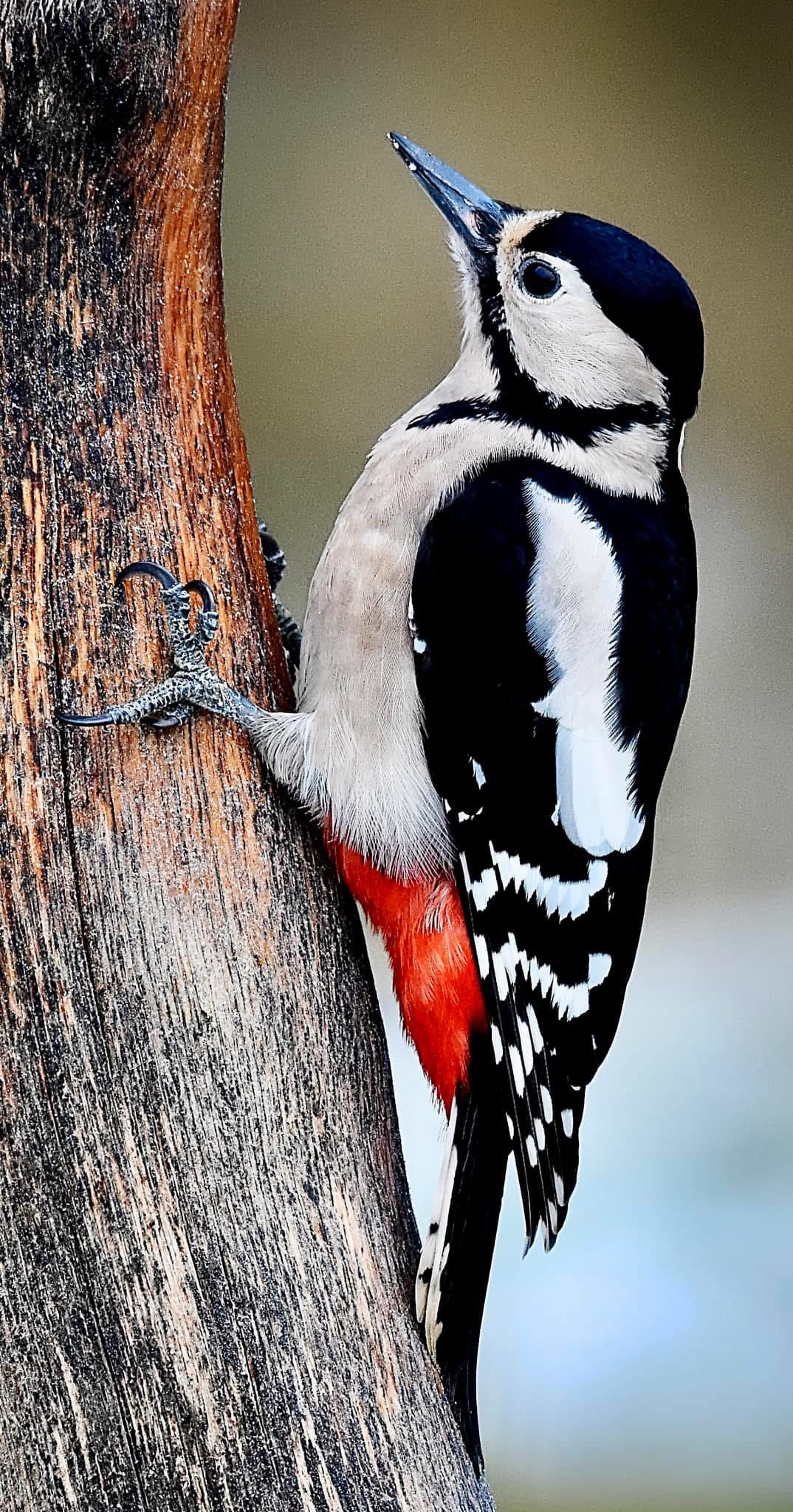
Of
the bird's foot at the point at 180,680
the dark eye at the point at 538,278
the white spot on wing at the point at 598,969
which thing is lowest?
the white spot on wing at the point at 598,969

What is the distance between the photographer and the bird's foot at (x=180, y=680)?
3.75ft

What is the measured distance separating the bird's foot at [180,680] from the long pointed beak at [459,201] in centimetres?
49

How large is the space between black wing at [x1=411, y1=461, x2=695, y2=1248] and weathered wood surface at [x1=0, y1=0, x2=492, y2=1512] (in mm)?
172

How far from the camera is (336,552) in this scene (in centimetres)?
131

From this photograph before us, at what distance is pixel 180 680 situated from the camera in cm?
117

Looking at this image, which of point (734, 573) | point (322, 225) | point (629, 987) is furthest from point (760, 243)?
point (629, 987)

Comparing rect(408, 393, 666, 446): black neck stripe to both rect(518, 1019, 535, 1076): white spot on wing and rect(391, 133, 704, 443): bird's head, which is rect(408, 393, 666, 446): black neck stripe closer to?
rect(391, 133, 704, 443): bird's head

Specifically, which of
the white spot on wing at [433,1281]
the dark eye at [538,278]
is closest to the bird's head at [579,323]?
the dark eye at [538,278]

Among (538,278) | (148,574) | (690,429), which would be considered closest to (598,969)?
(148,574)

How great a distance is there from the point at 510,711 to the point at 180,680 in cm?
30

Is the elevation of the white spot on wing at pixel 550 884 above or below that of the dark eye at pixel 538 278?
below

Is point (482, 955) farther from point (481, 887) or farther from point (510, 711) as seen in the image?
point (510, 711)

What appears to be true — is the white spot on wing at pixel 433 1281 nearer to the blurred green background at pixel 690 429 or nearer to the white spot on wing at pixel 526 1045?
the white spot on wing at pixel 526 1045

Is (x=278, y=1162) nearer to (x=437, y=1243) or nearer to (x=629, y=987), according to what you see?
(x=437, y=1243)
